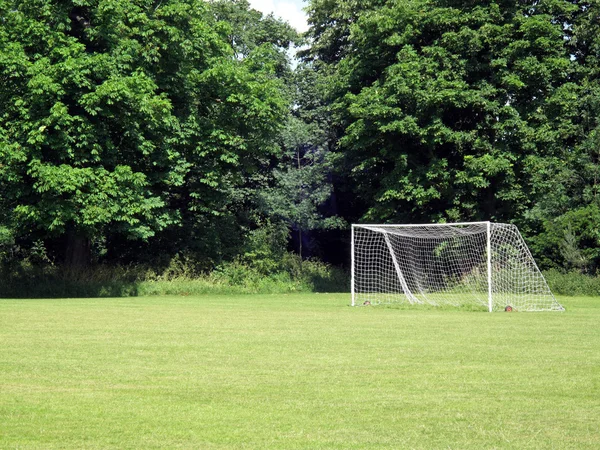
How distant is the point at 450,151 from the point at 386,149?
11.1 feet

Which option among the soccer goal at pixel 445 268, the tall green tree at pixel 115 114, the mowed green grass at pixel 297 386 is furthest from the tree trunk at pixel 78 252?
the mowed green grass at pixel 297 386

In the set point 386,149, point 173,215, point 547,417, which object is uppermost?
point 386,149

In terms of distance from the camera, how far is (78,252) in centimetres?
3716

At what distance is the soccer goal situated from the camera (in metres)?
32.0

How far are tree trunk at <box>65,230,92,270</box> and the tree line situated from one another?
0.30ft

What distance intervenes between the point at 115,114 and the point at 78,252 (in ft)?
22.6

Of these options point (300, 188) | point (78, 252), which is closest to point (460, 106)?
point (300, 188)

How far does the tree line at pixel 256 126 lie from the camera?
32.6m

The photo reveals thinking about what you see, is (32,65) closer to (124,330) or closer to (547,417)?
(124,330)

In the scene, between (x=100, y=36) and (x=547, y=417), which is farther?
(x=100, y=36)

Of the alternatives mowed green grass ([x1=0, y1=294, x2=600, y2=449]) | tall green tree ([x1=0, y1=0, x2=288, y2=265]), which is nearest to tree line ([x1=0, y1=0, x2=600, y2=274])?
tall green tree ([x1=0, y1=0, x2=288, y2=265])

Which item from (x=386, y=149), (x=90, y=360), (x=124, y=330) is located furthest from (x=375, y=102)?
(x=90, y=360)

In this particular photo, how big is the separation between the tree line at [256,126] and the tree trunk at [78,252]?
0.09 meters

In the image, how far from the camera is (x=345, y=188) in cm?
4669
